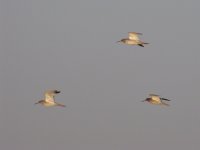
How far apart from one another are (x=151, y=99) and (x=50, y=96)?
292cm

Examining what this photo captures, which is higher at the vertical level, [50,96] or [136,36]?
[136,36]

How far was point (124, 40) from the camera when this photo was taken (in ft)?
49.8

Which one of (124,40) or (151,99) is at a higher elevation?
(124,40)

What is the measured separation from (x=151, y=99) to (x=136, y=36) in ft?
6.18

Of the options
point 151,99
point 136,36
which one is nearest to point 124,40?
point 136,36

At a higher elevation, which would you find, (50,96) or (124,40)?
(124,40)

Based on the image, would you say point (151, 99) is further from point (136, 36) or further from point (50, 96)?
point (50, 96)

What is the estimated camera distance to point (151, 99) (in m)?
14.7

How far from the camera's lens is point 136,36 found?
1483 cm

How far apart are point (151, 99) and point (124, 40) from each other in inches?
77.1

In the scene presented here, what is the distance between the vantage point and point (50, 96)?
48.2ft

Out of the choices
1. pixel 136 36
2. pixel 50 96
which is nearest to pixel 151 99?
pixel 136 36

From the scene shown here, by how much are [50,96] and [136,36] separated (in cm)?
305

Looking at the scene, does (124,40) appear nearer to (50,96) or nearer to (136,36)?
(136,36)
